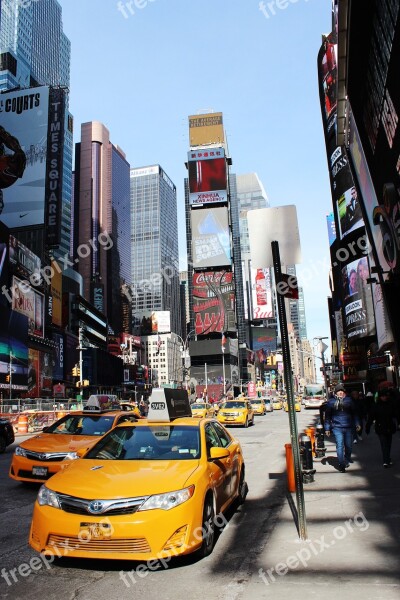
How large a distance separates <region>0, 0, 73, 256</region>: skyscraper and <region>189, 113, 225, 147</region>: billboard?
36580 millimetres

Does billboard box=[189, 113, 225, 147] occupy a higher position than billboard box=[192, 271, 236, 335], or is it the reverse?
billboard box=[189, 113, 225, 147]

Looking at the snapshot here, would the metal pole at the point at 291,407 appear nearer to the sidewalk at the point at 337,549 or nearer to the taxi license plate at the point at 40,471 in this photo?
the sidewalk at the point at 337,549

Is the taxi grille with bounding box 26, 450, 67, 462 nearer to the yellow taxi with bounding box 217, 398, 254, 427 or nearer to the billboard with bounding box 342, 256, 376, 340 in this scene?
the yellow taxi with bounding box 217, 398, 254, 427

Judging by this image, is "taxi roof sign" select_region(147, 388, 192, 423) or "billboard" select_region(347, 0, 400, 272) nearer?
"taxi roof sign" select_region(147, 388, 192, 423)

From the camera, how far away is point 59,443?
9422 millimetres

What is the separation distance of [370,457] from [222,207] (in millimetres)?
114297

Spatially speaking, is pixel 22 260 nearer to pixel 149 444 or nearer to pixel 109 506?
pixel 149 444

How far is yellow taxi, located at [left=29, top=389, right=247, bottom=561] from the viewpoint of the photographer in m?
4.58

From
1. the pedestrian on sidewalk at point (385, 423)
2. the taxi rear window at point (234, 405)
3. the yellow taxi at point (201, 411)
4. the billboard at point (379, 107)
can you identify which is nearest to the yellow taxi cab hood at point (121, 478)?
the pedestrian on sidewalk at point (385, 423)

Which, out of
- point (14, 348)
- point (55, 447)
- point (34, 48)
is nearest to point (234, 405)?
point (55, 447)

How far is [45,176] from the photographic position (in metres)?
76.9

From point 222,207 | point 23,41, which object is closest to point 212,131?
point 222,207

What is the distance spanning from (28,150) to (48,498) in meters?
82.5

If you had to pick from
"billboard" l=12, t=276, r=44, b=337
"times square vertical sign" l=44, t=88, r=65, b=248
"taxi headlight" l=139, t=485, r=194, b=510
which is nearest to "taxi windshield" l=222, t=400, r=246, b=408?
"taxi headlight" l=139, t=485, r=194, b=510
